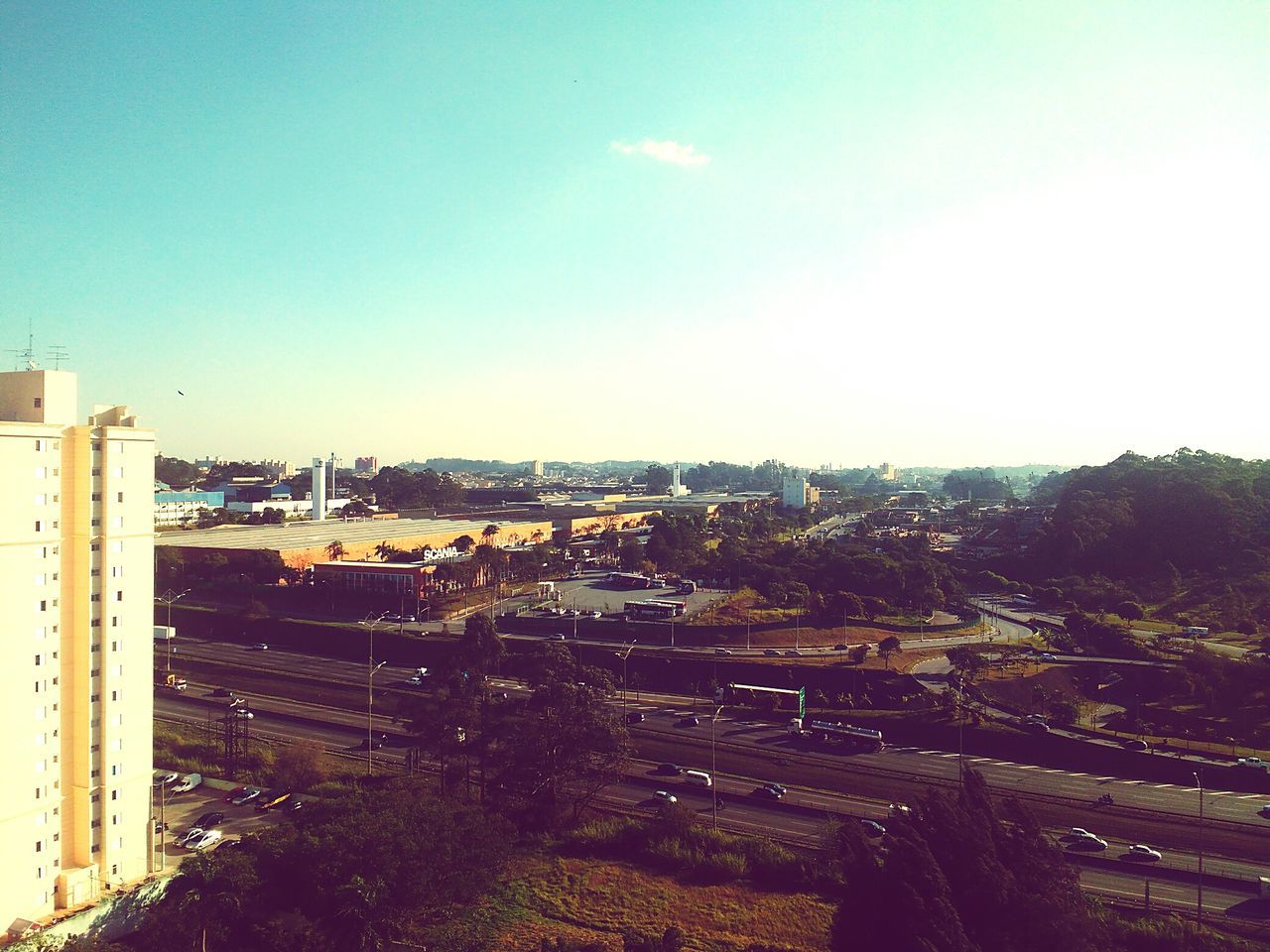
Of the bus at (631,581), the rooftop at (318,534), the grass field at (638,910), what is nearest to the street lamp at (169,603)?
the rooftop at (318,534)

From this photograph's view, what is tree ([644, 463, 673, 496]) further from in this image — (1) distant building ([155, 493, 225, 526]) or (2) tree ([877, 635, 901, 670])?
(2) tree ([877, 635, 901, 670])

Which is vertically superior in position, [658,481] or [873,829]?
[658,481]

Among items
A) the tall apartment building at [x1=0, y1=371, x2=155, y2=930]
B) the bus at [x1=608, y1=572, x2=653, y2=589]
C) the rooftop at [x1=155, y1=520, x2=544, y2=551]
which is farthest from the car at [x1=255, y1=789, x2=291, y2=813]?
the bus at [x1=608, y1=572, x2=653, y2=589]

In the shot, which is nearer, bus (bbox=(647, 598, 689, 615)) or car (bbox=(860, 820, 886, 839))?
car (bbox=(860, 820, 886, 839))

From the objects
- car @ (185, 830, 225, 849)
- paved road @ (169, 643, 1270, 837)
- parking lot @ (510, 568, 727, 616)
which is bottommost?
paved road @ (169, 643, 1270, 837)

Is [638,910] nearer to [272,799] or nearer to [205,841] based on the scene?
[205,841]

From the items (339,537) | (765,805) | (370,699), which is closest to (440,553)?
(339,537)

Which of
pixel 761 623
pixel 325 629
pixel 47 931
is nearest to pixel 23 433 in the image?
pixel 47 931
